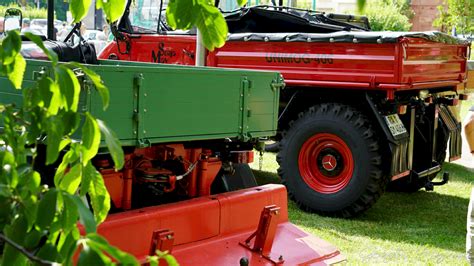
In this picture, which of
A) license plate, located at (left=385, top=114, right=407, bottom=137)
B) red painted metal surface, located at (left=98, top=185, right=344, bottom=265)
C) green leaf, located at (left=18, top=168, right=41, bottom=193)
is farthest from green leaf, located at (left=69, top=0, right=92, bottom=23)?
license plate, located at (left=385, top=114, right=407, bottom=137)

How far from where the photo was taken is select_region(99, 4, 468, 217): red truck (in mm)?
6688

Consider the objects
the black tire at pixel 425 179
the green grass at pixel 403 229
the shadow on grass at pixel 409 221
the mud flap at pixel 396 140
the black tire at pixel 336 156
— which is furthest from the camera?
the black tire at pixel 425 179

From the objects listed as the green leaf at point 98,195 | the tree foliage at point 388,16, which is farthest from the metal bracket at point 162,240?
the tree foliage at point 388,16

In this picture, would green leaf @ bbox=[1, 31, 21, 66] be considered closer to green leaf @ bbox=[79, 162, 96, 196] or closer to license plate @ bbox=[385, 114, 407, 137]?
green leaf @ bbox=[79, 162, 96, 196]

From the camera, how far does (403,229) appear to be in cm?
677

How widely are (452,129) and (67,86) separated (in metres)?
6.98

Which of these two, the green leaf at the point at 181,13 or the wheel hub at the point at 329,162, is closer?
the green leaf at the point at 181,13

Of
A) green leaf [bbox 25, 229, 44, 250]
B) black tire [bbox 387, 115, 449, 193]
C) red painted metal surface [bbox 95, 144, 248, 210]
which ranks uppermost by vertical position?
green leaf [bbox 25, 229, 44, 250]

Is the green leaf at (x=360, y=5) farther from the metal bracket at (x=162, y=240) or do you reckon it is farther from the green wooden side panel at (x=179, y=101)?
the metal bracket at (x=162, y=240)

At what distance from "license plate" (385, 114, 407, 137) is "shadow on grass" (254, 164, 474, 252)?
0.87 metres

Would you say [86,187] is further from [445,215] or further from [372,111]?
[445,215]

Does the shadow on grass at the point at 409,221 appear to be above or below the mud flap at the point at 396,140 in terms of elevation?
below

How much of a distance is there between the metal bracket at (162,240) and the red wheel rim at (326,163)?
328 centimetres

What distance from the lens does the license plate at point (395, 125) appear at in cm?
666
